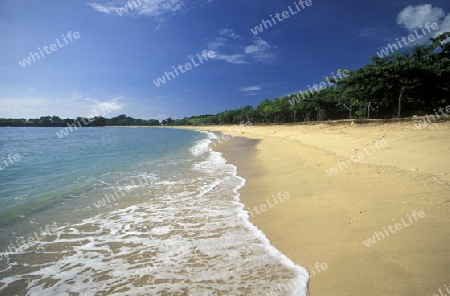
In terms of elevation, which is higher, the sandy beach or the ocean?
the ocean

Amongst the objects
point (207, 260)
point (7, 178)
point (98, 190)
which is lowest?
point (207, 260)

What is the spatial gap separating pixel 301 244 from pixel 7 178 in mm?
14569

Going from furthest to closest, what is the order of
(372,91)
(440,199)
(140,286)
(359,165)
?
1. (372,91)
2. (359,165)
3. (440,199)
4. (140,286)

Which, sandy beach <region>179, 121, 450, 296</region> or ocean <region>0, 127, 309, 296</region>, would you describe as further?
ocean <region>0, 127, 309, 296</region>

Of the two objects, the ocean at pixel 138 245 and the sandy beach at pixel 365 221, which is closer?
the sandy beach at pixel 365 221

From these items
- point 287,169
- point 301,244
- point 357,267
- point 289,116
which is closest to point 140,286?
point 301,244

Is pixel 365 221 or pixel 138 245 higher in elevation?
pixel 138 245

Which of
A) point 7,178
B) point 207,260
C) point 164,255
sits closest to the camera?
point 207,260

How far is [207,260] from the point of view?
3854mm

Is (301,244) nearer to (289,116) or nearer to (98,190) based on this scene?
(98,190)

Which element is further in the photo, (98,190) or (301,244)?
(98,190)

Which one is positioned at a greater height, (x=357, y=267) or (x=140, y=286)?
(x=140, y=286)

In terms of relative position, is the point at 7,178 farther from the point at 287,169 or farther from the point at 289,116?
the point at 289,116

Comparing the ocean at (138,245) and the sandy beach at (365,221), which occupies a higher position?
the ocean at (138,245)
